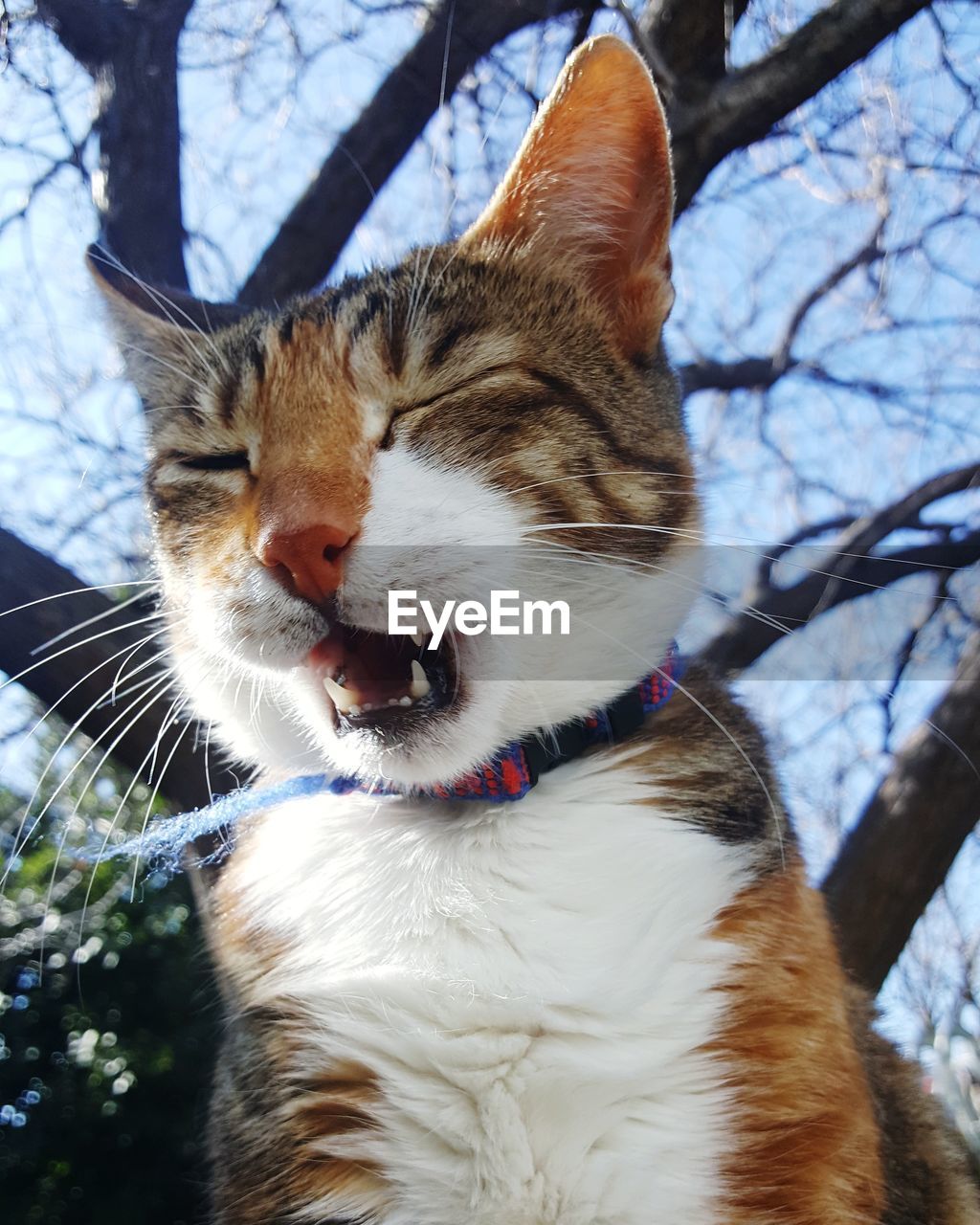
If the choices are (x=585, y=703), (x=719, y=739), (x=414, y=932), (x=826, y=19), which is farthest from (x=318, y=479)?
(x=826, y=19)

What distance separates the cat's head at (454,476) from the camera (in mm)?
1207

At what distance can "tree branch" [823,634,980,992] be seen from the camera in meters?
2.78

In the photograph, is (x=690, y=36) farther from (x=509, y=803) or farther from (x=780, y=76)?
(x=509, y=803)

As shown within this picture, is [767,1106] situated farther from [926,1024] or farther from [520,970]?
[926,1024]

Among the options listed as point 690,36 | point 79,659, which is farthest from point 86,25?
point 79,659

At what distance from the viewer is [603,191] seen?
1.52m

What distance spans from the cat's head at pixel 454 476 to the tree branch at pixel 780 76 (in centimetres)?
145

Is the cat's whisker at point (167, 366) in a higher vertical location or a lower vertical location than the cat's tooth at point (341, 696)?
higher

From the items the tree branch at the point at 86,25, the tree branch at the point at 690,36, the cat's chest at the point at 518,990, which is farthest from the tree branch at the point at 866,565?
the tree branch at the point at 86,25

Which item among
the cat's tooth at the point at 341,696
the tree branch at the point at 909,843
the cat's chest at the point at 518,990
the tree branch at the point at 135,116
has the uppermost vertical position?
the tree branch at the point at 135,116

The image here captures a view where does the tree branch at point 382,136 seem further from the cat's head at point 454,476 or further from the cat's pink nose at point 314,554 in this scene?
the cat's pink nose at point 314,554

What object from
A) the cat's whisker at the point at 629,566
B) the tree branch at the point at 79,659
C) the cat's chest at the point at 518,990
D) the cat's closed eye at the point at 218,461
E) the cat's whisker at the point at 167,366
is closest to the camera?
the cat's chest at the point at 518,990

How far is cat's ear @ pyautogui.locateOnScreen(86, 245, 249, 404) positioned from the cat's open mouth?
85 centimetres

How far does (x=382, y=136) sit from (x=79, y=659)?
207cm
